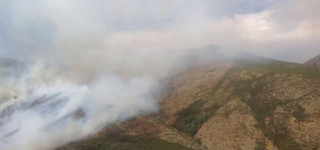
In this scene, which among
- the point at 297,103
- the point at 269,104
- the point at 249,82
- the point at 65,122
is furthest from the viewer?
the point at 249,82

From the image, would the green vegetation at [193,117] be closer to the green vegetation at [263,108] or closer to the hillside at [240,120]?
the hillside at [240,120]

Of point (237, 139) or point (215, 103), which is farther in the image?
point (215, 103)

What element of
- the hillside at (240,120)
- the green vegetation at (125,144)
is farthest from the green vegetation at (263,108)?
the green vegetation at (125,144)

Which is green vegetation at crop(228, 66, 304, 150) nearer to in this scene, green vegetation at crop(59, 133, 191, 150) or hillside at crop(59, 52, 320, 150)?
hillside at crop(59, 52, 320, 150)

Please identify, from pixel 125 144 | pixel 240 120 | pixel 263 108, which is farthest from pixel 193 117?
pixel 125 144

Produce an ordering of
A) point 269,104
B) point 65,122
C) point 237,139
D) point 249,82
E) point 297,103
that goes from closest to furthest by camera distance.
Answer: point 237,139, point 297,103, point 269,104, point 65,122, point 249,82

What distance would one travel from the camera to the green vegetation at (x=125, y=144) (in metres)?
139

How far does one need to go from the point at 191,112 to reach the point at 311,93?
66518 millimetres

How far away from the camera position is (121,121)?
17938cm

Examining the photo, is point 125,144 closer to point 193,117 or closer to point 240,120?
point 193,117

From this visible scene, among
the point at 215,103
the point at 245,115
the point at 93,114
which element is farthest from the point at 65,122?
the point at 245,115

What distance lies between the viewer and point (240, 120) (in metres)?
147

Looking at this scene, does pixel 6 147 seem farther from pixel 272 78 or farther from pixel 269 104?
pixel 272 78

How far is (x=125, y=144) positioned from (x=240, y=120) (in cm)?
5841
